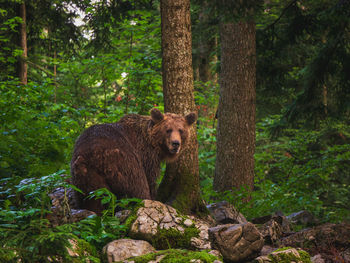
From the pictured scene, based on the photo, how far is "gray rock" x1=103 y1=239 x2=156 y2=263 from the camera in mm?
3285

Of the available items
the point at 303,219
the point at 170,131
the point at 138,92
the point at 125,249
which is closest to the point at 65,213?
the point at 125,249

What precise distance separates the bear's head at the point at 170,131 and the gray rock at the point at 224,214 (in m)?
1.19

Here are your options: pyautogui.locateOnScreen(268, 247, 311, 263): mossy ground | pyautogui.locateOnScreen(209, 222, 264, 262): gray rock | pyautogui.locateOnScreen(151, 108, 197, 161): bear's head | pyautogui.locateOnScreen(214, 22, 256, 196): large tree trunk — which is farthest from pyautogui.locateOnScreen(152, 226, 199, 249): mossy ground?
pyautogui.locateOnScreen(214, 22, 256, 196): large tree trunk

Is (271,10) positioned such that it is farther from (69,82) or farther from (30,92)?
(30,92)

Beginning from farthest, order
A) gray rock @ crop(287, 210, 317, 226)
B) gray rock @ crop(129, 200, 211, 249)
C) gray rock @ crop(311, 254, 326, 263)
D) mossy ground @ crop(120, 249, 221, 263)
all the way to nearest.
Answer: gray rock @ crop(287, 210, 317, 226)
gray rock @ crop(311, 254, 326, 263)
gray rock @ crop(129, 200, 211, 249)
mossy ground @ crop(120, 249, 221, 263)

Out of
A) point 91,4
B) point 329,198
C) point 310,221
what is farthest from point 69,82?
point 329,198

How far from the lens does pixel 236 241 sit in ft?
12.3

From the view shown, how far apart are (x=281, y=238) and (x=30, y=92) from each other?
19.0ft

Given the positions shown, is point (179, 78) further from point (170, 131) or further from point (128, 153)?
point (128, 153)

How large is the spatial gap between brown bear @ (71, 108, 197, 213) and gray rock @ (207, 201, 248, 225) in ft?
3.66

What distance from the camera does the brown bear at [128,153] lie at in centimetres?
480

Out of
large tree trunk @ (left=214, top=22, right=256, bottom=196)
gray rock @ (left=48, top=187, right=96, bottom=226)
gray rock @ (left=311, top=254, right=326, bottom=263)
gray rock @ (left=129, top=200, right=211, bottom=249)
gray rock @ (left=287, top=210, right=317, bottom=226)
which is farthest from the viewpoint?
large tree trunk @ (left=214, top=22, right=256, bottom=196)

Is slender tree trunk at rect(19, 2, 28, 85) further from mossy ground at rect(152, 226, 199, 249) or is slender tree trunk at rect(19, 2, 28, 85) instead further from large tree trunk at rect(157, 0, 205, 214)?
mossy ground at rect(152, 226, 199, 249)

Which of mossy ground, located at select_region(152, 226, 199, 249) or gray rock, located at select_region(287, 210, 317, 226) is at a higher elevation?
mossy ground, located at select_region(152, 226, 199, 249)
